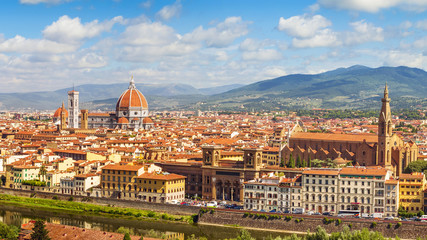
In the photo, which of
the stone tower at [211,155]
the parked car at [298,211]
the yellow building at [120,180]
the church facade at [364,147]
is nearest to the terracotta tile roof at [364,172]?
the parked car at [298,211]

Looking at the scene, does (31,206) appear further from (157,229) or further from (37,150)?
(37,150)

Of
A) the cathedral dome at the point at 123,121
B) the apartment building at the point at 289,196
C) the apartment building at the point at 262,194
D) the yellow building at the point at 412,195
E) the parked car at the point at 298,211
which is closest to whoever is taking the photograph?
the yellow building at the point at 412,195

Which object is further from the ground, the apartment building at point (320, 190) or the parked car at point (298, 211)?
the apartment building at point (320, 190)

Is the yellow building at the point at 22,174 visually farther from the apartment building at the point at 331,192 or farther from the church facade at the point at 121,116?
the church facade at the point at 121,116

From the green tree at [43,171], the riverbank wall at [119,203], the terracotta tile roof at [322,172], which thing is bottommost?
the riverbank wall at [119,203]

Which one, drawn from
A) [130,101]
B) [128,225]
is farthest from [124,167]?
[130,101]

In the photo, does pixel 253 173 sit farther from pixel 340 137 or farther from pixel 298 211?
→ pixel 340 137

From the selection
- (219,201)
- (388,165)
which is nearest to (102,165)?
(219,201)
